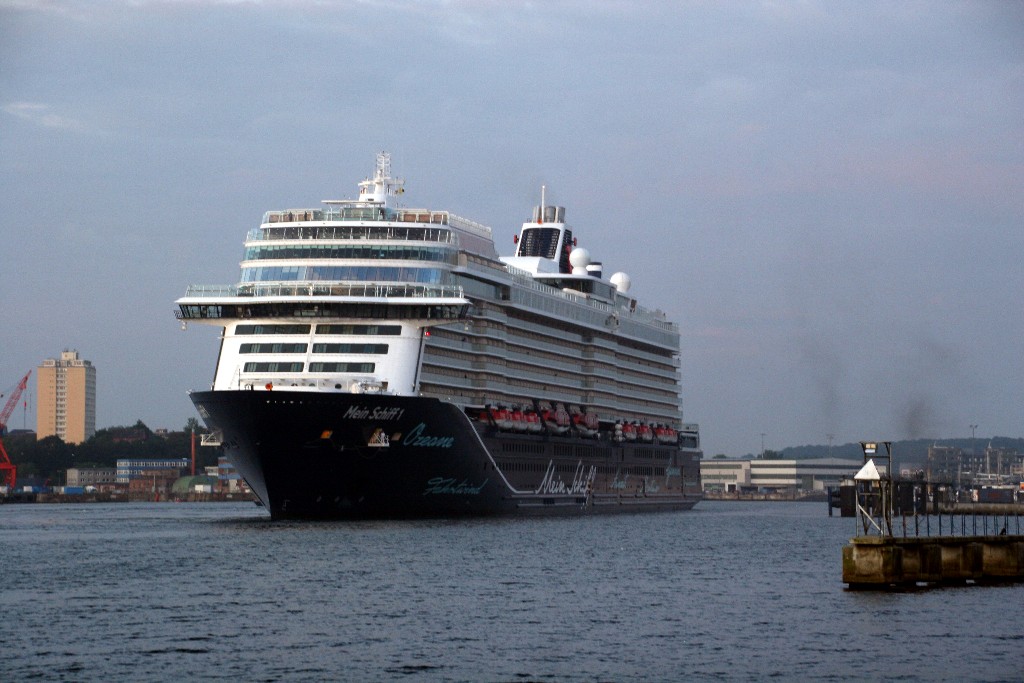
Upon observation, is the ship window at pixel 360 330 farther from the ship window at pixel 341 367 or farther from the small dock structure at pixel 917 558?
the small dock structure at pixel 917 558

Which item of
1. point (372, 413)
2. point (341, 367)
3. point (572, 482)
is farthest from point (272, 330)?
point (572, 482)

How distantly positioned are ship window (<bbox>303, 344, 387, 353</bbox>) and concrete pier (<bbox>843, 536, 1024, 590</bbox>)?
102ft

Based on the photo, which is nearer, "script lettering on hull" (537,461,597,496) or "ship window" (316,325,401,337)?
"ship window" (316,325,401,337)

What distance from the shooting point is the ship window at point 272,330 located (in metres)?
74.5

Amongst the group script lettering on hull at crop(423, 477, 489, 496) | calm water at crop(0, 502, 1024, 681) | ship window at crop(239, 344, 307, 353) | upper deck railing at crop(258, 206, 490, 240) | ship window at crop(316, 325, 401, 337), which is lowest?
calm water at crop(0, 502, 1024, 681)

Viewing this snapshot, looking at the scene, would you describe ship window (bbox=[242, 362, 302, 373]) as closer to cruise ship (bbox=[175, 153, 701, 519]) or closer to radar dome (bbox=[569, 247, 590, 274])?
cruise ship (bbox=[175, 153, 701, 519])

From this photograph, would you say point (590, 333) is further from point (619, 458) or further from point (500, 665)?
point (500, 665)

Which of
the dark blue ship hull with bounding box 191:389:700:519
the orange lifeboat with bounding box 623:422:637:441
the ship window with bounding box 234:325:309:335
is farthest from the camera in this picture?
Answer: the orange lifeboat with bounding box 623:422:637:441

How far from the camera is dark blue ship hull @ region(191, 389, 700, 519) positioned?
6850 cm

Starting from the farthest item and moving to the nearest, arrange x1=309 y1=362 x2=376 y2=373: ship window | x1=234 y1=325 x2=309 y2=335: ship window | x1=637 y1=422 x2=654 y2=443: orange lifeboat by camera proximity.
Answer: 1. x1=637 y1=422 x2=654 y2=443: orange lifeboat
2. x1=234 y1=325 x2=309 y2=335: ship window
3. x1=309 y1=362 x2=376 y2=373: ship window

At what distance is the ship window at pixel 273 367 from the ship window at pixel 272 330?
5.54 feet

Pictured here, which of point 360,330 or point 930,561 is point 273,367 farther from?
point 930,561

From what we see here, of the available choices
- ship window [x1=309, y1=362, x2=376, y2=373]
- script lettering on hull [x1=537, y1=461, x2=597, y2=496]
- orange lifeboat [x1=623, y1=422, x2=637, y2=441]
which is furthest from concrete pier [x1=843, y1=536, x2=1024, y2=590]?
orange lifeboat [x1=623, y1=422, x2=637, y2=441]

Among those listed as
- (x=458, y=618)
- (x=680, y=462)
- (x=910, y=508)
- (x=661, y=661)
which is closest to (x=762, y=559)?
(x=458, y=618)
